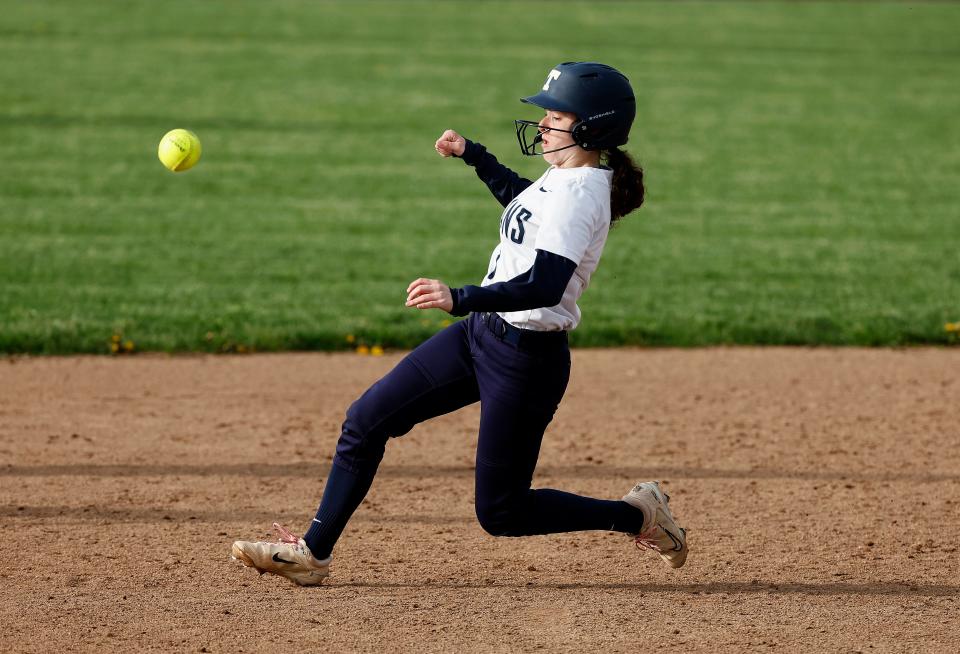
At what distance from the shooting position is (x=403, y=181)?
48.0 ft

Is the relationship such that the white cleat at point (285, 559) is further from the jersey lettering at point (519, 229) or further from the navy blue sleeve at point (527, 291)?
the jersey lettering at point (519, 229)

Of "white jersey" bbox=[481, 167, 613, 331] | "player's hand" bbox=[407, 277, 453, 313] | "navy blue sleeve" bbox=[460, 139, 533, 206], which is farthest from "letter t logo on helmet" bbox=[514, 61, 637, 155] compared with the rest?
"player's hand" bbox=[407, 277, 453, 313]

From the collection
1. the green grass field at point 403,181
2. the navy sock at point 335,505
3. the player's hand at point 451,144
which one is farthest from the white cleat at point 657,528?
the green grass field at point 403,181

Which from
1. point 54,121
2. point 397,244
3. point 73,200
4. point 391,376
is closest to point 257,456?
point 391,376

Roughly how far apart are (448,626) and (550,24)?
24.1m

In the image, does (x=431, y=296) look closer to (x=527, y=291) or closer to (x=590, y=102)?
(x=527, y=291)

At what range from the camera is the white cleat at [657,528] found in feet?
18.2

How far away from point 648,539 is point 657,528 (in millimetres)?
68

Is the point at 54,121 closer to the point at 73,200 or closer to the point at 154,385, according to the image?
the point at 73,200

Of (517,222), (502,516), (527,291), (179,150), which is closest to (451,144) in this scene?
(517,222)

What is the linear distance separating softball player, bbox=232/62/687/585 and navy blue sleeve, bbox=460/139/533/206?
0.58ft

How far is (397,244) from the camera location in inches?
477

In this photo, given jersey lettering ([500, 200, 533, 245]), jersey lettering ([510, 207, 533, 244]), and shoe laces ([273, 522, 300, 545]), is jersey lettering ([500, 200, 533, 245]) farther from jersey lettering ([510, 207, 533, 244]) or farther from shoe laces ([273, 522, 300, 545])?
shoe laces ([273, 522, 300, 545])

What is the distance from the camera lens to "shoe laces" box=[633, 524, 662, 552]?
555 centimetres
